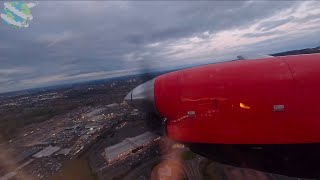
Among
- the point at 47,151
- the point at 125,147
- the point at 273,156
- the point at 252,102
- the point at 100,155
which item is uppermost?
the point at 252,102

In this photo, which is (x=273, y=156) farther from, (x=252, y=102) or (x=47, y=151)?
(x=47, y=151)

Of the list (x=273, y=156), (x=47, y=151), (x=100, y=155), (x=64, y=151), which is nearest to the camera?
(x=273, y=156)

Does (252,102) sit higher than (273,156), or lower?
higher

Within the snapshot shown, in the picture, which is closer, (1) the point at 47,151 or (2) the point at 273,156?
(2) the point at 273,156

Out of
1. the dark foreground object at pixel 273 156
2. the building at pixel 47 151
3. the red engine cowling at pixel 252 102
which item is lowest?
the building at pixel 47 151

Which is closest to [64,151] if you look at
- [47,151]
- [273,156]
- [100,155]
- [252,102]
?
[47,151]

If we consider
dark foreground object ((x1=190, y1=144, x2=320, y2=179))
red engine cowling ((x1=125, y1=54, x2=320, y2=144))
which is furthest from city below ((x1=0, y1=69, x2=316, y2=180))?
dark foreground object ((x1=190, y1=144, x2=320, y2=179))

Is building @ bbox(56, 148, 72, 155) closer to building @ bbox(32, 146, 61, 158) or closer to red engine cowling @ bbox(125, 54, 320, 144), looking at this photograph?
building @ bbox(32, 146, 61, 158)

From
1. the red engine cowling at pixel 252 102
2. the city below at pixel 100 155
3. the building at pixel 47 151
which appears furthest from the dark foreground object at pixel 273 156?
the building at pixel 47 151

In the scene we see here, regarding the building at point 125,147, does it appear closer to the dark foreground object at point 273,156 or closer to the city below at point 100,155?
the city below at point 100,155
